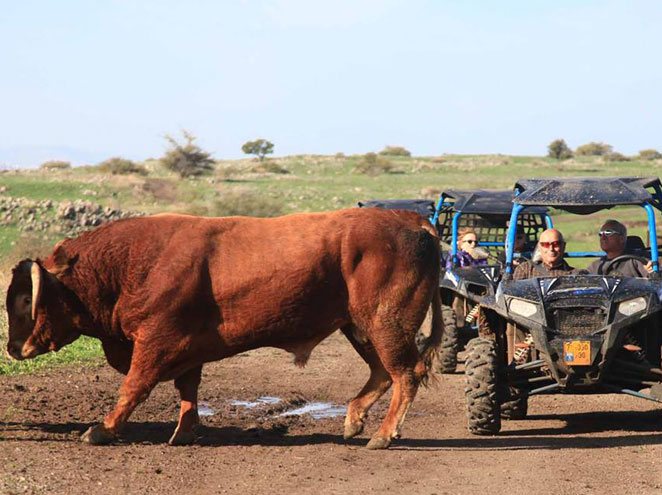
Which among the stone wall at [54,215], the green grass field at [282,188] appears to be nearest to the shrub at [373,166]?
the green grass field at [282,188]

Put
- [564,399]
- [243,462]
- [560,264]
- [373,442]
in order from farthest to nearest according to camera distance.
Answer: [564,399], [560,264], [373,442], [243,462]

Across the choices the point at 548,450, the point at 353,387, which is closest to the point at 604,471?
the point at 548,450

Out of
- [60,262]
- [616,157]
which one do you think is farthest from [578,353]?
[616,157]

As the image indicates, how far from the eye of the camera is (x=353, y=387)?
44.5 feet

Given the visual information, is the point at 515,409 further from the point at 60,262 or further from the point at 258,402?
the point at 60,262

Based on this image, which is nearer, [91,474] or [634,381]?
[91,474]

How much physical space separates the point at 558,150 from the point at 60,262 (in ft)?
269

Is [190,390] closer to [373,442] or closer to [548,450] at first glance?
[373,442]

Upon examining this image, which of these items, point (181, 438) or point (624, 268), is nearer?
point (181, 438)

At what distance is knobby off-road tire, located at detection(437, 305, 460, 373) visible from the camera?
48.3 feet

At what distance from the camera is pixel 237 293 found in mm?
9719

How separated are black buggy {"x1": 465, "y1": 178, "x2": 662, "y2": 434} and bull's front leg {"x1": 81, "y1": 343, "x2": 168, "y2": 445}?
2.56 meters

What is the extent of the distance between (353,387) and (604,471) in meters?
5.10

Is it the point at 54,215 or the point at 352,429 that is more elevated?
the point at 352,429
